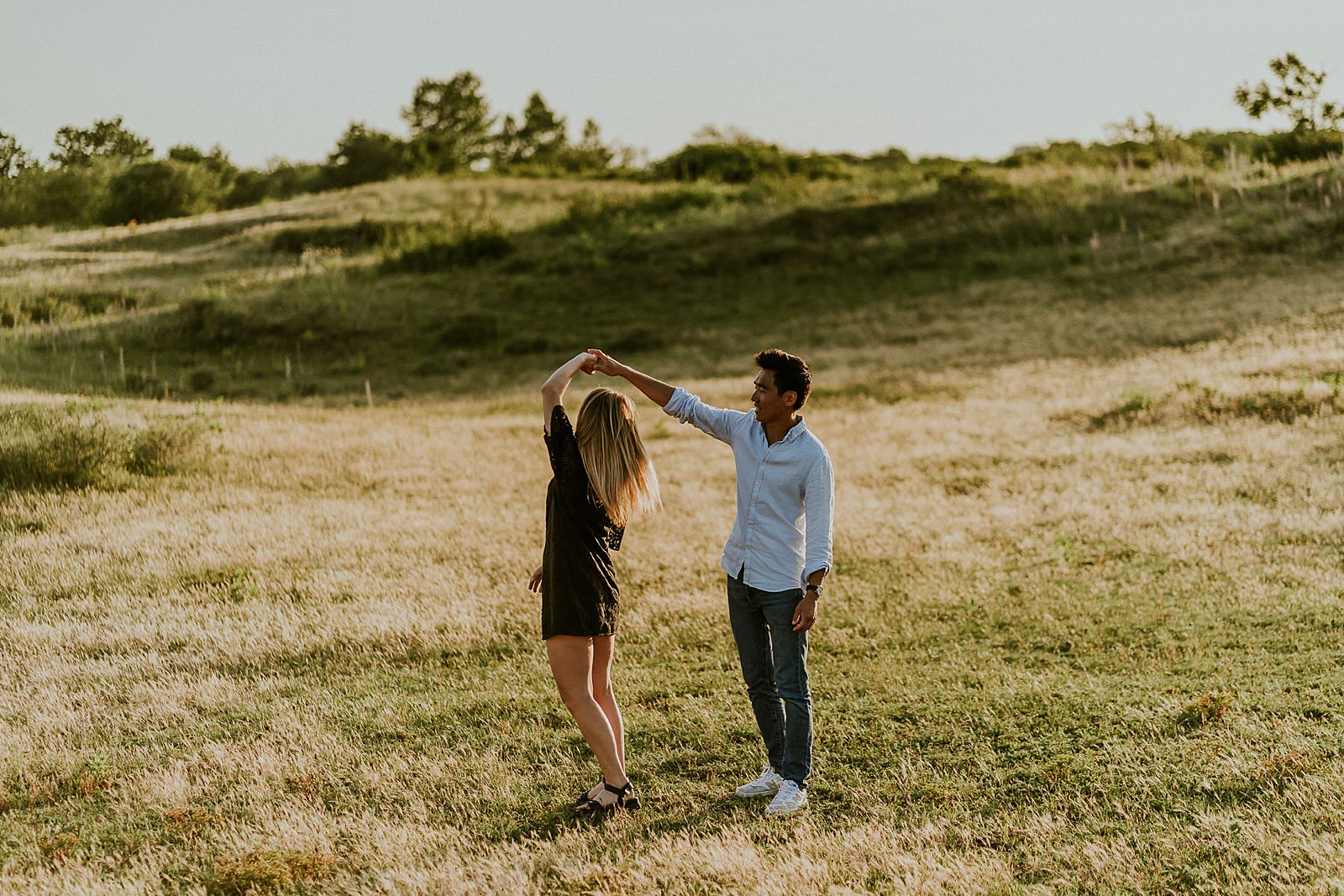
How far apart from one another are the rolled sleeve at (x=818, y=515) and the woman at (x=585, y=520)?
88 cm

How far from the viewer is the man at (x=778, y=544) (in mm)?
5949

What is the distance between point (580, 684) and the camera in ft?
20.1

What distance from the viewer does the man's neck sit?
609 centimetres

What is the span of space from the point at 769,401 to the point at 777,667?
1499 mm

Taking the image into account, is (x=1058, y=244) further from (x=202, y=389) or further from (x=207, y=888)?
(x=207, y=888)

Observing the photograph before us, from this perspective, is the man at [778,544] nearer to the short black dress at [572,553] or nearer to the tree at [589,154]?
the short black dress at [572,553]

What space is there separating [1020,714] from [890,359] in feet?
70.5

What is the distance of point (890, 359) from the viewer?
28766 mm

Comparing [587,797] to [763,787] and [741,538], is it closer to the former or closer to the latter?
[763,787]

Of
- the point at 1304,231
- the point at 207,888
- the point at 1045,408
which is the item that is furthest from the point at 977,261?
the point at 207,888

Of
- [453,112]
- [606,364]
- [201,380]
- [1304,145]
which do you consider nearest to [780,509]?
[606,364]

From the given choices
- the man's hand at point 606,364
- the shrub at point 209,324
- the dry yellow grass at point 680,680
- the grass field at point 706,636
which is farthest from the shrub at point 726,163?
the man's hand at point 606,364

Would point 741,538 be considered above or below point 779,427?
below

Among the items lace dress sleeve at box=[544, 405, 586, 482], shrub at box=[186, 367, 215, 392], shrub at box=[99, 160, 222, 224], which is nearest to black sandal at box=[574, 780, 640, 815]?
lace dress sleeve at box=[544, 405, 586, 482]
